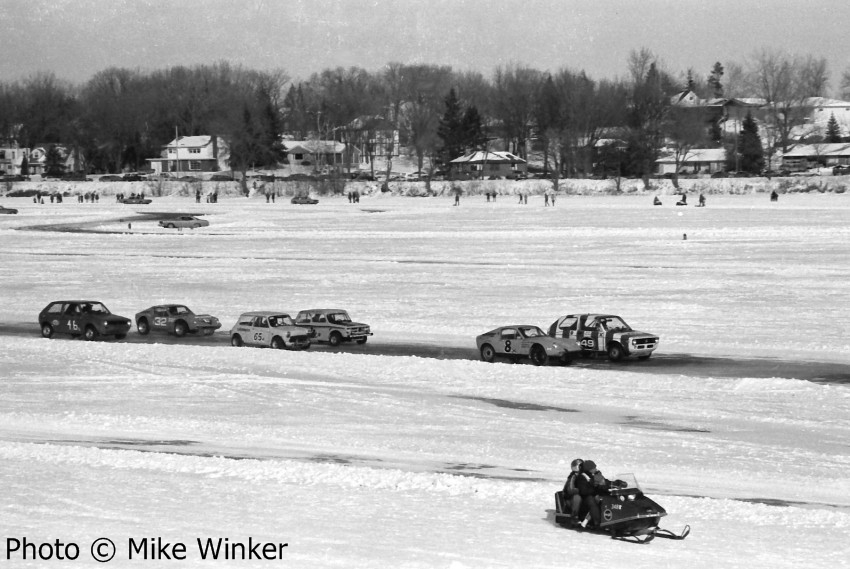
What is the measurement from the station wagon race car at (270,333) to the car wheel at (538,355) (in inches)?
279

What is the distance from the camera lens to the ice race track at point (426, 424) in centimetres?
1695

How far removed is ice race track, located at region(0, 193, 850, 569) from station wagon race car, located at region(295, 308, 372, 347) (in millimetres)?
639

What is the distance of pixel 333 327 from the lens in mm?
36094

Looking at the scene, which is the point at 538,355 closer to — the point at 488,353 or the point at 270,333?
the point at 488,353

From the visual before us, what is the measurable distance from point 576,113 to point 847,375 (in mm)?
141591

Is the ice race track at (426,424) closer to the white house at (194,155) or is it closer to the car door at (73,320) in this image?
the car door at (73,320)

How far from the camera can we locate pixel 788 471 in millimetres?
20828

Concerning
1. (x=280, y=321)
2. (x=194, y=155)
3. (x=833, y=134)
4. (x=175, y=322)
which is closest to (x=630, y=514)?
(x=280, y=321)

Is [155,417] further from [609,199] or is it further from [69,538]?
[609,199]

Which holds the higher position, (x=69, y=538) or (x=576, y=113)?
(x=576, y=113)

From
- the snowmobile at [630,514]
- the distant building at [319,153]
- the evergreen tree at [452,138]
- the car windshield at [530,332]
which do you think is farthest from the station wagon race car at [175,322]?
the distant building at [319,153]

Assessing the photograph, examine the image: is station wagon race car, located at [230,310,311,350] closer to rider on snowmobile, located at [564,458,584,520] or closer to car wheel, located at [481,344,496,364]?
car wheel, located at [481,344,496,364]

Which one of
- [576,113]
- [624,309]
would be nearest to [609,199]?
[576,113]

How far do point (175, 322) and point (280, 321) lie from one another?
14.7ft
